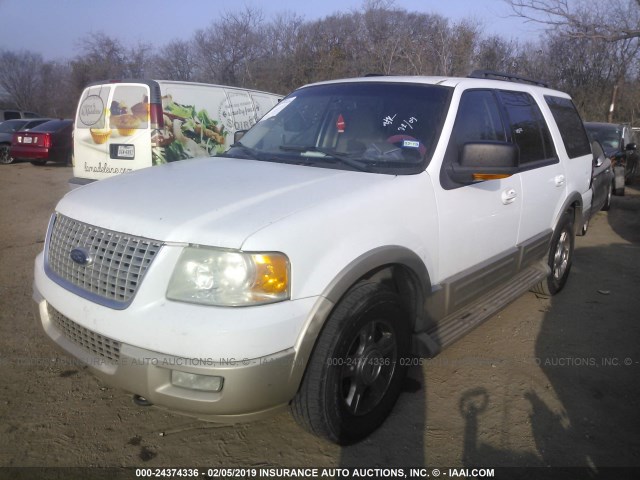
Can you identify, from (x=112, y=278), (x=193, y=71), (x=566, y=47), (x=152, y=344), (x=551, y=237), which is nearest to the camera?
(x=152, y=344)

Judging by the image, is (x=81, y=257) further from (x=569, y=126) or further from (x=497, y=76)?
(x=569, y=126)

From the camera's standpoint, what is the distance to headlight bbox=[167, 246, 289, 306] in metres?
2.09

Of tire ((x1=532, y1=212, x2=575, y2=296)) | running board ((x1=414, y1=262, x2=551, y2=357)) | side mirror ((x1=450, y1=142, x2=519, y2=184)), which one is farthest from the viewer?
tire ((x1=532, y1=212, x2=575, y2=296))

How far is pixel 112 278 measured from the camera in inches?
88.4

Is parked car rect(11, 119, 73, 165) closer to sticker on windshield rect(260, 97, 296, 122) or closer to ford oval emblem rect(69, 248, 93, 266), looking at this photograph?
sticker on windshield rect(260, 97, 296, 122)

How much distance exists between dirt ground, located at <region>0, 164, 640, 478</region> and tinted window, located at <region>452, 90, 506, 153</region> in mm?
1587

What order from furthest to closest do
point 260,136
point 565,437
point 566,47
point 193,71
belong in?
point 193,71 → point 566,47 → point 260,136 → point 565,437

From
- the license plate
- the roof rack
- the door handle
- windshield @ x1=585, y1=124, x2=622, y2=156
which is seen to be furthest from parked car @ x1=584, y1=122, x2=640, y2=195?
the license plate

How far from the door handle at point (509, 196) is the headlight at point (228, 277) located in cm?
202

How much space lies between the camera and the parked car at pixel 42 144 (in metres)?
15.5

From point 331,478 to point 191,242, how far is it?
137cm

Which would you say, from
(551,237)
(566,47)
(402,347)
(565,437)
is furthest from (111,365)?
(566,47)

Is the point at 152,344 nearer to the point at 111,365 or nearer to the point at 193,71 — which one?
the point at 111,365

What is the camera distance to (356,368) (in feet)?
8.52
